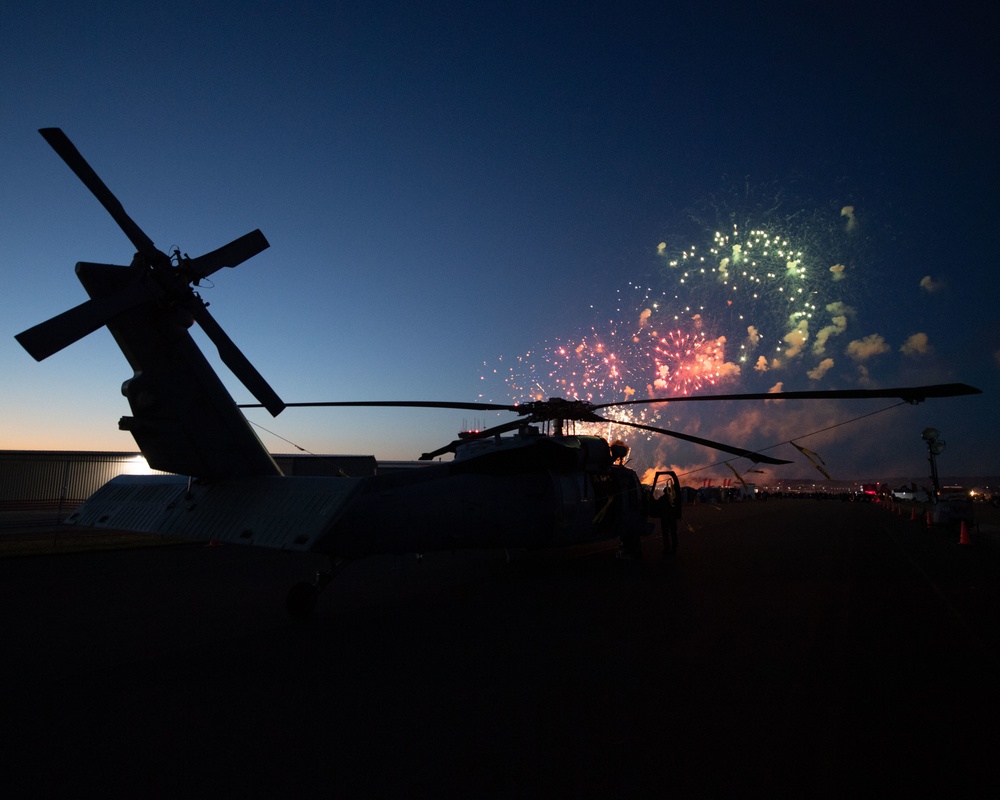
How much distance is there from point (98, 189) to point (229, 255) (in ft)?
6.07

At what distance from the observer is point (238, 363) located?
328 inches

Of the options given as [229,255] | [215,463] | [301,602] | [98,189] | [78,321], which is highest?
[98,189]

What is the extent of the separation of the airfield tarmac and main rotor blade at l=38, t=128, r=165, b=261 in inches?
225

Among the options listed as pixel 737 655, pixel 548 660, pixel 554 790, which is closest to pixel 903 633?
pixel 737 655

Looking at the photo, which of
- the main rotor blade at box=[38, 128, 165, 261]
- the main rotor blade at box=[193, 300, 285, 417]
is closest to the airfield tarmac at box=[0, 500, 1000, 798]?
the main rotor blade at box=[193, 300, 285, 417]

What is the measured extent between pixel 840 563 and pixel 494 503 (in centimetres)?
1062

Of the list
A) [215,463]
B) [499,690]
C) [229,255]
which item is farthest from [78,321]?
[499,690]

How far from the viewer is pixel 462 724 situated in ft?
15.6

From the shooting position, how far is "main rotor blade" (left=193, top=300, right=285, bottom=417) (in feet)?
26.9

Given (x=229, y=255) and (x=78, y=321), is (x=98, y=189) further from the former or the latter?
(x=78, y=321)

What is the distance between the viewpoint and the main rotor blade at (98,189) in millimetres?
7306

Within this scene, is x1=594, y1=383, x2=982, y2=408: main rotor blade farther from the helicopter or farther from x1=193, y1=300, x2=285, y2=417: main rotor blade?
x1=193, y1=300, x2=285, y2=417: main rotor blade

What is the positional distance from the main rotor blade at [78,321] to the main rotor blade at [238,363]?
77 centimetres

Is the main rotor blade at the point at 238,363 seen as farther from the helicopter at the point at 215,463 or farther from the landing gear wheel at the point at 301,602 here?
the landing gear wheel at the point at 301,602
